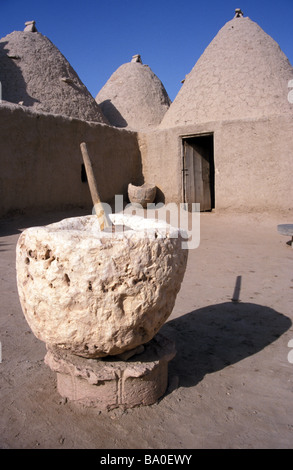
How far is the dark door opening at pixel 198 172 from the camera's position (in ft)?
30.8

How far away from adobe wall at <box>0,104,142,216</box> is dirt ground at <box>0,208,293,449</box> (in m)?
3.37

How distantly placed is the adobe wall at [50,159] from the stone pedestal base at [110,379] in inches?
219

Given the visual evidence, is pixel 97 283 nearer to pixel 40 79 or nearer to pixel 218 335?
pixel 218 335

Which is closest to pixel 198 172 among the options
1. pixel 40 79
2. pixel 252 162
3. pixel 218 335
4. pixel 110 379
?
pixel 252 162


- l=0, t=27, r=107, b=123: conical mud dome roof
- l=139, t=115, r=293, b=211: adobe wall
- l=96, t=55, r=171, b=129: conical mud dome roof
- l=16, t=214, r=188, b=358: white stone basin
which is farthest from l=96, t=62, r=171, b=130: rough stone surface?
l=16, t=214, r=188, b=358: white stone basin

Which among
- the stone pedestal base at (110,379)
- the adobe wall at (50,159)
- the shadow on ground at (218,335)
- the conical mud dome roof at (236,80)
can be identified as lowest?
the shadow on ground at (218,335)

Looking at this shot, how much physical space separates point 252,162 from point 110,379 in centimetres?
714

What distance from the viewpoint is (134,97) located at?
13914mm

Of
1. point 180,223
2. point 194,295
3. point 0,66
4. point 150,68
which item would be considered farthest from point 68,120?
point 150,68

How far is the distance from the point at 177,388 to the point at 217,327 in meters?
0.98

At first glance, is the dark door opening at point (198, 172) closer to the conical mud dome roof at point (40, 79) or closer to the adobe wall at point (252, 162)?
the adobe wall at point (252, 162)

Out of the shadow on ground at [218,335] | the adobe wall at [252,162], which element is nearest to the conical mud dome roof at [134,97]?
the adobe wall at [252,162]

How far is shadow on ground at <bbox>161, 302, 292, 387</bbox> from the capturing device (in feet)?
8.45

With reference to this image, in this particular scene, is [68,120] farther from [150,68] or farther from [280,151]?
[150,68]
